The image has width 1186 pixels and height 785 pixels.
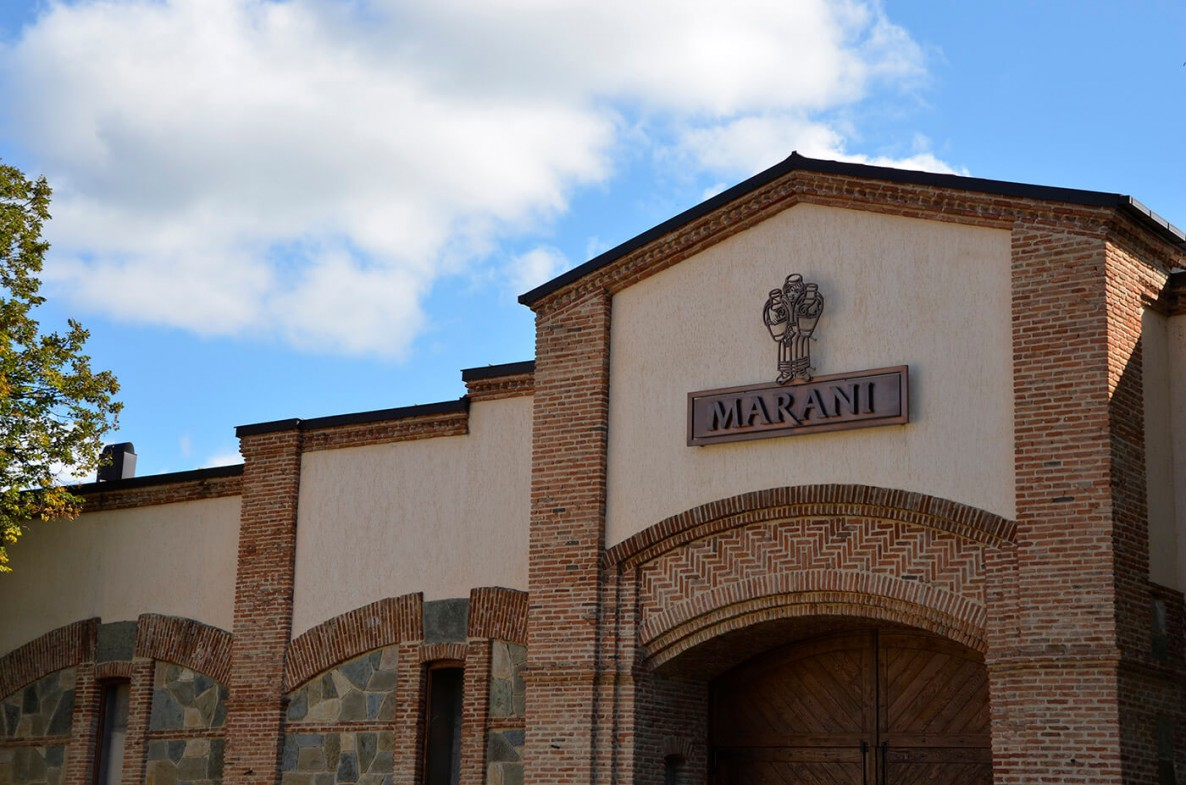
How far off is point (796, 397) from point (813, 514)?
1.30m

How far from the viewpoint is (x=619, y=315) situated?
19.3 m

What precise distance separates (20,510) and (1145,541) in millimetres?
15247

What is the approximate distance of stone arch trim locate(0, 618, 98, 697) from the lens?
2366cm

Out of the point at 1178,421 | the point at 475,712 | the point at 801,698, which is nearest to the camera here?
the point at 1178,421

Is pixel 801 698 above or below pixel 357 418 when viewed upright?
below

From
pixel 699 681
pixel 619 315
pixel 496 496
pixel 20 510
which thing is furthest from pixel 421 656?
pixel 20 510

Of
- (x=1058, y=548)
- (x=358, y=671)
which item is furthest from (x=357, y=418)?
(x=1058, y=548)

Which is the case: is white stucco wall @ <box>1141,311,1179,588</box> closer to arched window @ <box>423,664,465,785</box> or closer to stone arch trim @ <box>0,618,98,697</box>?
arched window @ <box>423,664,465,785</box>

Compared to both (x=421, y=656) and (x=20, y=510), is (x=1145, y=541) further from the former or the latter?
(x=20, y=510)

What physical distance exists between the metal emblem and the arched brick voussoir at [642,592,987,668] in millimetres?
2422

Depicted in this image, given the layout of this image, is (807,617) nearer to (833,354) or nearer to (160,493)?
(833,354)

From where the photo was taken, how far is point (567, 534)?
1886cm

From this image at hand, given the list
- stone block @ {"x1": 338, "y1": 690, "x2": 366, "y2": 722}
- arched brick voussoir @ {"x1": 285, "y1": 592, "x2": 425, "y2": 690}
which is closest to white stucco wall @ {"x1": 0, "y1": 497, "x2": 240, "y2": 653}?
arched brick voussoir @ {"x1": 285, "y1": 592, "x2": 425, "y2": 690}

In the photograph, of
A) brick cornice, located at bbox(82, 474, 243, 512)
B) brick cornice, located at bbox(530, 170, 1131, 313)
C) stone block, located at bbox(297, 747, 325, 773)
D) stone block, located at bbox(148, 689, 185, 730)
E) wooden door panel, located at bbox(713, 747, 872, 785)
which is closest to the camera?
brick cornice, located at bbox(530, 170, 1131, 313)
